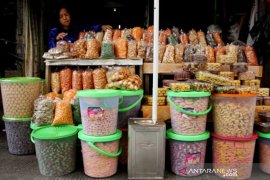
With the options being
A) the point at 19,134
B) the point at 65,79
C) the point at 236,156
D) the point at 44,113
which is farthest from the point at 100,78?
the point at 236,156

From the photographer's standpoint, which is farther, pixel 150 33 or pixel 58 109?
pixel 150 33

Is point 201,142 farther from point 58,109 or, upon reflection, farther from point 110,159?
point 58,109

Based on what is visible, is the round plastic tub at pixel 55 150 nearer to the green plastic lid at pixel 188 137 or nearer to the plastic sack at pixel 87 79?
the plastic sack at pixel 87 79

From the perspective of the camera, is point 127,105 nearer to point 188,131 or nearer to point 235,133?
point 188,131

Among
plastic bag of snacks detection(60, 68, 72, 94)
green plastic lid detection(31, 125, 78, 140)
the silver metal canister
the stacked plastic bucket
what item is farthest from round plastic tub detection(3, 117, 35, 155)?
the stacked plastic bucket

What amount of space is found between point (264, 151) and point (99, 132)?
5.54 feet

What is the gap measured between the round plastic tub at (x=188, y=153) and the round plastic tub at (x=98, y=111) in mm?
648

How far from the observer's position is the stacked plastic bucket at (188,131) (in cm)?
295

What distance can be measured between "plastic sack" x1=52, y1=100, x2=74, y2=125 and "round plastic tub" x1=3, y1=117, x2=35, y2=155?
1.63 feet

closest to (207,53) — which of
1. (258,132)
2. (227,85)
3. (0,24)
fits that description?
(227,85)

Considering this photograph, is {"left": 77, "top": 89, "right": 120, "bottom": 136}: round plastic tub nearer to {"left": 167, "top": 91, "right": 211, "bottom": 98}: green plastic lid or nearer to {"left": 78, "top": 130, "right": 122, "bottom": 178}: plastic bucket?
{"left": 78, "top": 130, "right": 122, "bottom": 178}: plastic bucket

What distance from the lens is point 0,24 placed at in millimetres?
5355

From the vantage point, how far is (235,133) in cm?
296

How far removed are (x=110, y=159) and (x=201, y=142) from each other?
0.92m
